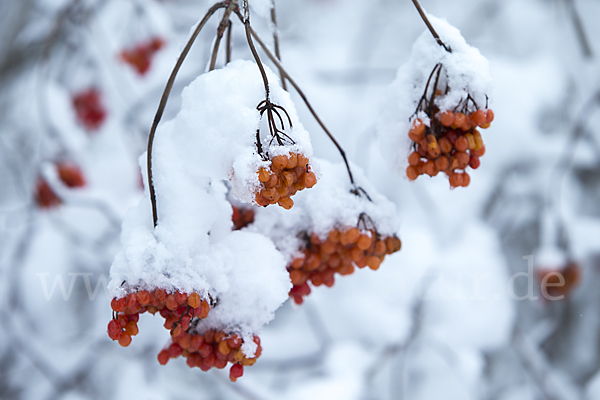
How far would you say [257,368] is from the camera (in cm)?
266

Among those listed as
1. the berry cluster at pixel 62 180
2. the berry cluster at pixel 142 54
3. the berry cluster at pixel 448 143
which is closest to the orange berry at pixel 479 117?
the berry cluster at pixel 448 143

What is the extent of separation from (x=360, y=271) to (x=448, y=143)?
1.93 meters

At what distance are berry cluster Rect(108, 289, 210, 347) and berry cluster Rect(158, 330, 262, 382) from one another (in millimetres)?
79

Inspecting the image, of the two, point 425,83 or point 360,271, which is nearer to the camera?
point 425,83

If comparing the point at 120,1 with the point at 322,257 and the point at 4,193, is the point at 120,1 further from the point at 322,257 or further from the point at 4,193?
the point at 322,257

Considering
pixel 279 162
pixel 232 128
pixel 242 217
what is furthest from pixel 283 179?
pixel 242 217

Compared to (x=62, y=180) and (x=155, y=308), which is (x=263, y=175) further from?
(x=62, y=180)

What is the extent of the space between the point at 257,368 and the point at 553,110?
314cm

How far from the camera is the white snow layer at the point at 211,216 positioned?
73 cm

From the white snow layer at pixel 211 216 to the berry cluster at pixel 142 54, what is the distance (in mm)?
1763

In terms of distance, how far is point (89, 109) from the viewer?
2660 mm

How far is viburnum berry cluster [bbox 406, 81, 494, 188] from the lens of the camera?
851mm

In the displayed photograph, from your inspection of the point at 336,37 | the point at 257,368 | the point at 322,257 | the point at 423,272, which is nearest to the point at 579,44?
the point at 423,272

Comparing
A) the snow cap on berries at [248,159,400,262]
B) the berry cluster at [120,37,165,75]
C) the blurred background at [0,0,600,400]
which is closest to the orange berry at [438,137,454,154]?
the snow cap on berries at [248,159,400,262]
